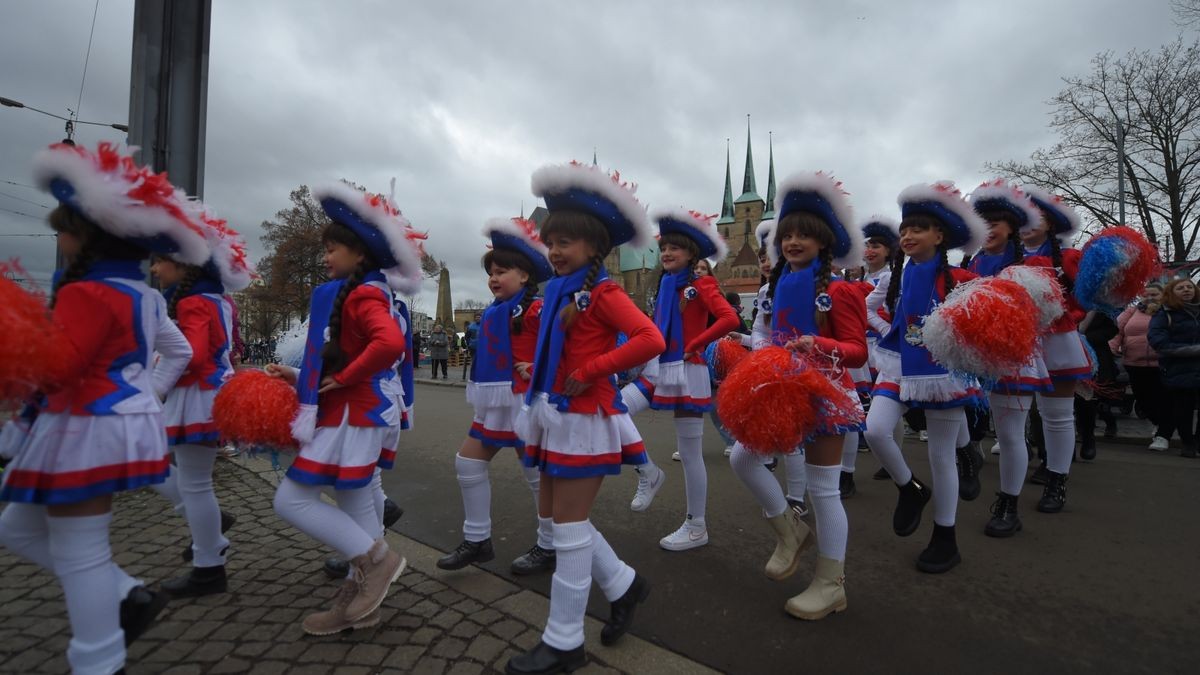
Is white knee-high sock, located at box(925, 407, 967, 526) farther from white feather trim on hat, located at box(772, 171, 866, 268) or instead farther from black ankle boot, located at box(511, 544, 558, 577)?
black ankle boot, located at box(511, 544, 558, 577)

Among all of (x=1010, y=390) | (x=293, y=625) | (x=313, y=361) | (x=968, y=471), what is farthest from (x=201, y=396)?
(x=1010, y=390)

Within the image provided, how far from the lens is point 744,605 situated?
2.96m

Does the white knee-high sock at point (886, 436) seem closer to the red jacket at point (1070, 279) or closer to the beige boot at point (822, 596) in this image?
the beige boot at point (822, 596)

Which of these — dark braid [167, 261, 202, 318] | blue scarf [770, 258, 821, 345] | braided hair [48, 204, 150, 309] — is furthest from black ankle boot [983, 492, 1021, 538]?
dark braid [167, 261, 202, 318]

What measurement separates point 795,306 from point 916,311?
0.89 m

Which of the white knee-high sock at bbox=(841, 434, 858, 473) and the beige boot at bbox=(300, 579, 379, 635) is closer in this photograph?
the beige boot at bbox=(300, 579, 379, 635)

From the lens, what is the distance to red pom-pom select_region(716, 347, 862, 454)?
8.46 ft

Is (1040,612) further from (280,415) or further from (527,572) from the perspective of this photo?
(280,415)

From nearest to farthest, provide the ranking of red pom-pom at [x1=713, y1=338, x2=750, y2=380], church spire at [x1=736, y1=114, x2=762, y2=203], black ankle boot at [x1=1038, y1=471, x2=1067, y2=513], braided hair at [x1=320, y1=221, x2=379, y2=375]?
1. braided hair at [x1=320, y1=221, x2=379, y2=375]
2. black ankle boot at [x1=1038, y1=471, x2=1067, y2=513]
3. red pom-pom at [x1=713, y1=338, x2=750, y2=380]
4. church spire at [x1=736, y1=114, x2=762, y2=203]

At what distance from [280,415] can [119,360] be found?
608mm

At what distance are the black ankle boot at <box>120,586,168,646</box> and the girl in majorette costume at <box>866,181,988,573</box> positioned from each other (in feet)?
11.3

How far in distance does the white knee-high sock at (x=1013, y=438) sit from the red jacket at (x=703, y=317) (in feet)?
6.15

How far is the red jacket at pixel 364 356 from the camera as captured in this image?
253cm

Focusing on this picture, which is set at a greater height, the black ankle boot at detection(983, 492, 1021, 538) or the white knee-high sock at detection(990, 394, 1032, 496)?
the white knee-high sock at detection(990, 394, 1032, 496)
